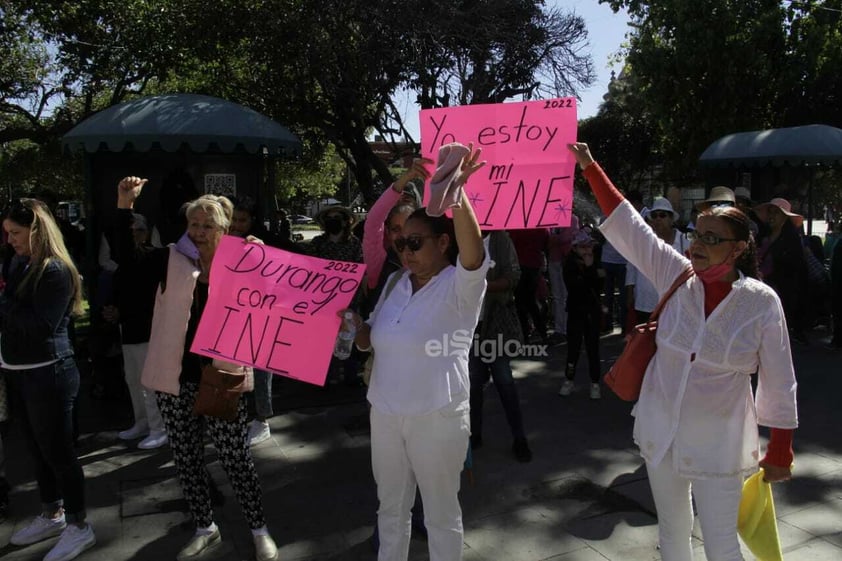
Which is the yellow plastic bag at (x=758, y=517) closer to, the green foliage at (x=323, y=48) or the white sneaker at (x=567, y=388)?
the white sneaker at (x=567, y=388)

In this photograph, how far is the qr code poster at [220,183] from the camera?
9.05m

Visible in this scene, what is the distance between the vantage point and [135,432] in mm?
5598

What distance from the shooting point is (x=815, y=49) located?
16109 millimetres

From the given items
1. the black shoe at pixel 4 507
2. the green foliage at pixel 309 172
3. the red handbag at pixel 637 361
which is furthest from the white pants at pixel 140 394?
the green foliage at pixel 309 172

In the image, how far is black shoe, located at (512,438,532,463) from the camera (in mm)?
5020

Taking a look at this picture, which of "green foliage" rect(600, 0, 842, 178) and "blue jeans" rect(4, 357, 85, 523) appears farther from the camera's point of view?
"green foliage" rect(600, 0, 842, 178)

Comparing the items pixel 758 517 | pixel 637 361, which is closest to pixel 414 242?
pixel 637 361

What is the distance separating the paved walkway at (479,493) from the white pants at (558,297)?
2983 mm

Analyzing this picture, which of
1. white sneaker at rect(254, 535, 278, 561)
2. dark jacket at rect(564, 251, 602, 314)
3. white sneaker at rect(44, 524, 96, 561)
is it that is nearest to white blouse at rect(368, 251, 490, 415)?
white sneaker at rect(254, 535, 278, 561)

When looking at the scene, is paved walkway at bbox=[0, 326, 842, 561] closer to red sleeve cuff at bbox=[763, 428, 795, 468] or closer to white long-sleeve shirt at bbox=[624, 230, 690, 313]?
white long-sleeve shirt at bbox=[624, 230, 690, 313]

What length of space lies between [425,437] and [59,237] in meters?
2.32

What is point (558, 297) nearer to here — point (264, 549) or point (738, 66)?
point (264, 549)

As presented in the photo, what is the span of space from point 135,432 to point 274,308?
303 centimetres

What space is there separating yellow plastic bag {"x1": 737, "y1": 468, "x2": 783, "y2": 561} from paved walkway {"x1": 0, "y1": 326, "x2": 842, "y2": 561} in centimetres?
93
